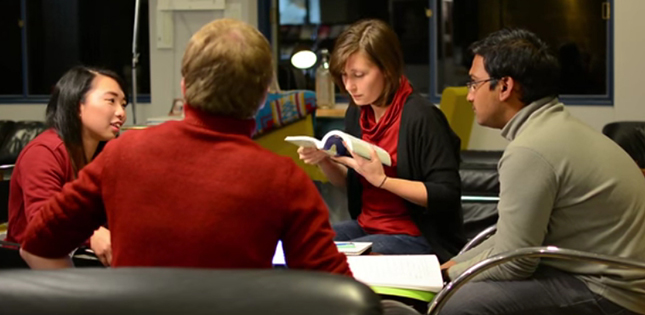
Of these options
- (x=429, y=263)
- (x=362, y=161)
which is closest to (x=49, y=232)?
(x=429, y=263)

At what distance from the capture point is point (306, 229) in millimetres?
1506

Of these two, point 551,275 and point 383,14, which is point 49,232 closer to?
point 551,275

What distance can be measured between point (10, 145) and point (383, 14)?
128 inches

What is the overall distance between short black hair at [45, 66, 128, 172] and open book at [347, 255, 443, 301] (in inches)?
36.9

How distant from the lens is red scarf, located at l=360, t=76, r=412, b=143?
284 centimetres

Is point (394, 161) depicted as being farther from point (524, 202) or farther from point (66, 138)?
point (66, 138)

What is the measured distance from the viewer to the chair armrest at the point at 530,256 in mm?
2061

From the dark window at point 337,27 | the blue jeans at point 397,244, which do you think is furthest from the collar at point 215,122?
the dark window at point 337,27

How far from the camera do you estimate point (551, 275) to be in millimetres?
2305

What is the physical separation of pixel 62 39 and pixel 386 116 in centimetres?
614

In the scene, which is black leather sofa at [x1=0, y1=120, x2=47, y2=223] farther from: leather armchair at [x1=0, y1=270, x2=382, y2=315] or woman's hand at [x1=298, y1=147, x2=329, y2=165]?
leather armchair at [x1=0, y1=270, x2=382, y2=315]

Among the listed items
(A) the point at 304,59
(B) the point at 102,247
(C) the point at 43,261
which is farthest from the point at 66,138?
(A) the point at 304,59

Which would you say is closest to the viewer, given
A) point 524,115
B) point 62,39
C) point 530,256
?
point 530,256

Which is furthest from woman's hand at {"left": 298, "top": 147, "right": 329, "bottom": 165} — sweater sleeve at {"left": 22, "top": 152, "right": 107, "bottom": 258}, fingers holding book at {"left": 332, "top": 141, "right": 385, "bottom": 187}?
sweater sleeve at {"left": 22, "top": 152, "right": 107, "bottom": 258}
